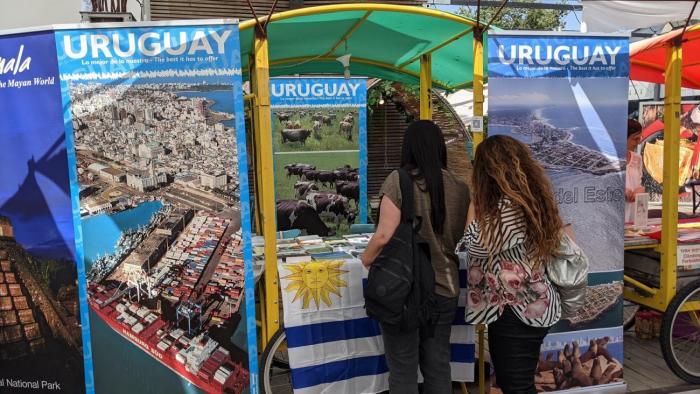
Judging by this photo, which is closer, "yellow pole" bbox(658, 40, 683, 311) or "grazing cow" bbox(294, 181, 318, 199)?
→ "yellow pole" bbox(658, 40, 683, 311)

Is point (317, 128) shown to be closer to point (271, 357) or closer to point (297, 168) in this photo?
point (297, 168)

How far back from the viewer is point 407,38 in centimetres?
406

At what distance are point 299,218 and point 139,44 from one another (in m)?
4.35

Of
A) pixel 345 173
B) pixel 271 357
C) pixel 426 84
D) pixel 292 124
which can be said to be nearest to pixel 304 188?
pixel 345 173

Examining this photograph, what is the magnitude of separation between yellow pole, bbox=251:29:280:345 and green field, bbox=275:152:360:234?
3.59 m

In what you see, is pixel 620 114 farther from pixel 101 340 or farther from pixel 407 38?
pixel 101 340

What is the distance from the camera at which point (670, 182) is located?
373 centimetres

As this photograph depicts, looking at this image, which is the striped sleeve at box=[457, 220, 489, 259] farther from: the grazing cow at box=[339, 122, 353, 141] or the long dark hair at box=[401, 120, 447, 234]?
the grazing cow at box=[339, 122, 353, 141]

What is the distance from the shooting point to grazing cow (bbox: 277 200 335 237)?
23.1ft

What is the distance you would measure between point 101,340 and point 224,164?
1.19 m

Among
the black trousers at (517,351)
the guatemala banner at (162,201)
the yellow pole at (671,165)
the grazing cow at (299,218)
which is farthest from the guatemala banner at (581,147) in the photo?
the grazing cow at (299,218)

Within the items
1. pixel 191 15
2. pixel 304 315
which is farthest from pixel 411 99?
pixel 304 315

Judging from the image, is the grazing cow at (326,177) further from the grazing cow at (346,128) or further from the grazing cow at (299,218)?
the grazing cow at (346,128)

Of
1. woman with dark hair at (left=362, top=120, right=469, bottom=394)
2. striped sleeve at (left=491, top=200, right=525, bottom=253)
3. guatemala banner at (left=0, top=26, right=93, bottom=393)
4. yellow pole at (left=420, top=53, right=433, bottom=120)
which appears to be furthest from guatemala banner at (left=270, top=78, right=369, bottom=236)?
→ striped sleeve at (left=491, top=200, right=525, bottom=253)
